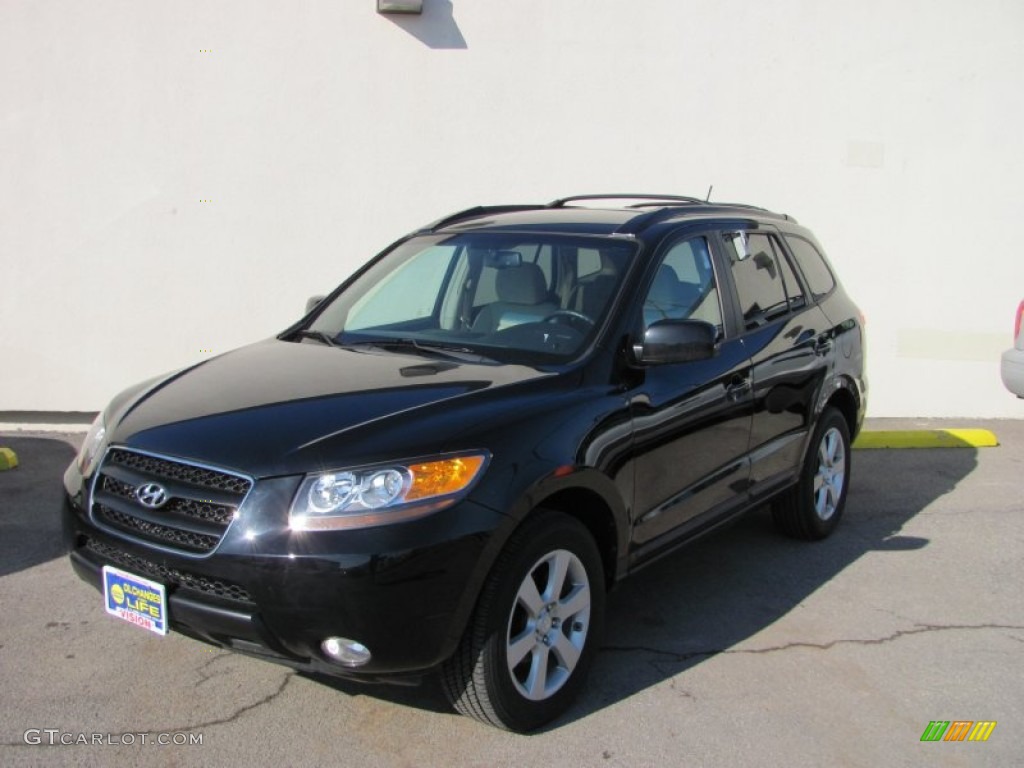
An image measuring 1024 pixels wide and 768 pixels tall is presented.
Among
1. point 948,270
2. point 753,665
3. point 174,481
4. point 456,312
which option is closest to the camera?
point 174,481

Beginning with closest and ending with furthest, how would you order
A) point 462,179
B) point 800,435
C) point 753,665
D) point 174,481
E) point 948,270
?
point 174,481 → point 753,665 → point 800,435 → point 462,179 → point 948,270

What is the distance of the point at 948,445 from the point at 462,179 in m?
4.40

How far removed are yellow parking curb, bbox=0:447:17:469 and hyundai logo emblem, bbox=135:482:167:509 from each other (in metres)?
3.88

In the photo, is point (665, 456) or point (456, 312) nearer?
point (665, 456)

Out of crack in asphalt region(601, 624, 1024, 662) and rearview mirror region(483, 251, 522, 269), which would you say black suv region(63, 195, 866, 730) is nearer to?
rearview mirror region(483, 251, 522, 269)

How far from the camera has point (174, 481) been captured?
125 inches

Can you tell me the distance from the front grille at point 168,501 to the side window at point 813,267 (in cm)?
357

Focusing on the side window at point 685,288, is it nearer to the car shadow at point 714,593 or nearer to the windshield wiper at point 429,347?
the windshield wiper at point 429,347

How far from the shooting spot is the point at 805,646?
4234 mm

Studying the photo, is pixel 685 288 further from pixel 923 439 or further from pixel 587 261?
pixel 923 439

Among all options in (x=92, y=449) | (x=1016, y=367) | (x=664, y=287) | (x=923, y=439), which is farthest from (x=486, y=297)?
(x=923, y=439)

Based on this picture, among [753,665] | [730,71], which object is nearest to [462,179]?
[730,71]

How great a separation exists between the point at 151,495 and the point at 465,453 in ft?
3.31

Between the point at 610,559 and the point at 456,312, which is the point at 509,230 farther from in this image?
the point at 610,559
